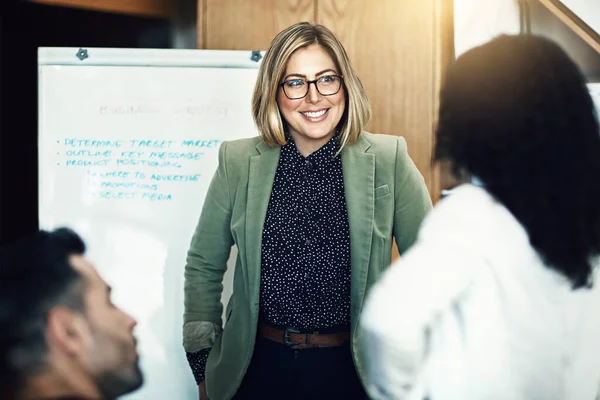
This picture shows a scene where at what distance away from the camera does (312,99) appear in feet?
4.02

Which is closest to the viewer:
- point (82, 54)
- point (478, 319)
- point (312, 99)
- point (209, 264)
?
point (478, 319)

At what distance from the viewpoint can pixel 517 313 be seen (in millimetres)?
976

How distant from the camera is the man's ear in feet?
3.11

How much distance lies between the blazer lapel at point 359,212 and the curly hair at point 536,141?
240 millimetres

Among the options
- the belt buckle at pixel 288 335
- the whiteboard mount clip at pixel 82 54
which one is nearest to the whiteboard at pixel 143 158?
the whiteboard mount clip at pixel 82 54

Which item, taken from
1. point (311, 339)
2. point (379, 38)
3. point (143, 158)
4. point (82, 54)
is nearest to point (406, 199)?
point (311, 339)

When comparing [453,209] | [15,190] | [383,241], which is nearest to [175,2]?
[15,190]

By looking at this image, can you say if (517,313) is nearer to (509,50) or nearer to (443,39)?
(509,50)

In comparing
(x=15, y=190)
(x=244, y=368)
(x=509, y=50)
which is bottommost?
(x=244, y=368)

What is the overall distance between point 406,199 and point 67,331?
67cm

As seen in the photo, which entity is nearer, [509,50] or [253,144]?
[509,50]

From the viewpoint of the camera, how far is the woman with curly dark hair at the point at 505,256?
36.4 inches

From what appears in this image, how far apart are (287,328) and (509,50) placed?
673mm

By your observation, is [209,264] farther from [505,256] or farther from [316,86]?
[505,256]
